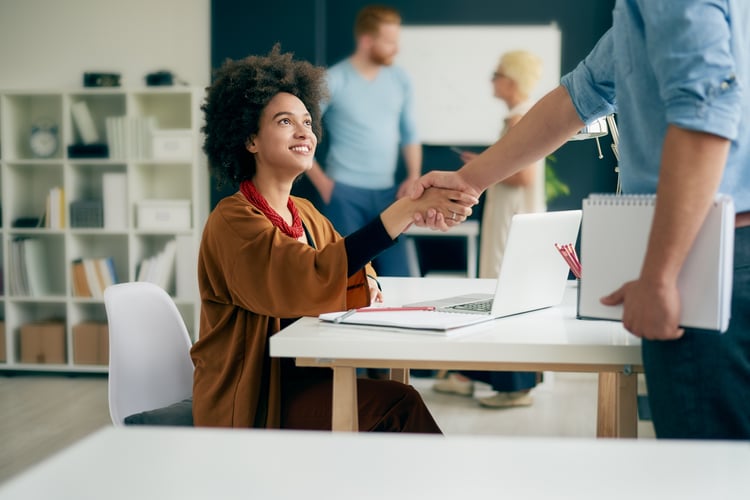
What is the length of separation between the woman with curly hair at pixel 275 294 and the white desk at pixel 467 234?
7.11 feet

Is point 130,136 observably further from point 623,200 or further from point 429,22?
point 623,200

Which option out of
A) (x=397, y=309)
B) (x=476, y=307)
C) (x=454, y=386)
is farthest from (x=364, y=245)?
(x=454, y=386)

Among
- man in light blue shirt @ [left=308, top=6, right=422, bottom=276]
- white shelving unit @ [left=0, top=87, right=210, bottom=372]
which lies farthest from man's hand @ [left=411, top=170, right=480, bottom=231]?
white shelving unit @ [left=0, top=87, right=210, bottom=372]

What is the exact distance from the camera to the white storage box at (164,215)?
14.8 ft

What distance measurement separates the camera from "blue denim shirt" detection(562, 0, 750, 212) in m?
1.05

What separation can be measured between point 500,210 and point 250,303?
99.5 inches

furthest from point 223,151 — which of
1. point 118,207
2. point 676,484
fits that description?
point 118,207

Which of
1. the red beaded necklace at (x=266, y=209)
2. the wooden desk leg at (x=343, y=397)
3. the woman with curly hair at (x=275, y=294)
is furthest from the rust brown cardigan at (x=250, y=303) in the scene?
the wooden desk leg at (x=343, y=397)

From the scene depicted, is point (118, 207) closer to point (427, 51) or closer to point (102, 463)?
point (427, 51)

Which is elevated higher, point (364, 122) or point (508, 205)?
point (364, 122)

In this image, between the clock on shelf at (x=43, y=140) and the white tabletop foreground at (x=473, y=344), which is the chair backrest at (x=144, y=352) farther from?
the clock on shelf at (x=43, y=140)

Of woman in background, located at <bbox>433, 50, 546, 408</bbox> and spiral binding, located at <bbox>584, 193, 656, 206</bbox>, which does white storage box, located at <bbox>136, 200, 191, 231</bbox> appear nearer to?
woman in background, located at <bbox>433, 50, 546, 408</bbox>

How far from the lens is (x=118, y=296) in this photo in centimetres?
184

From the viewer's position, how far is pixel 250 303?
1.67 meters
